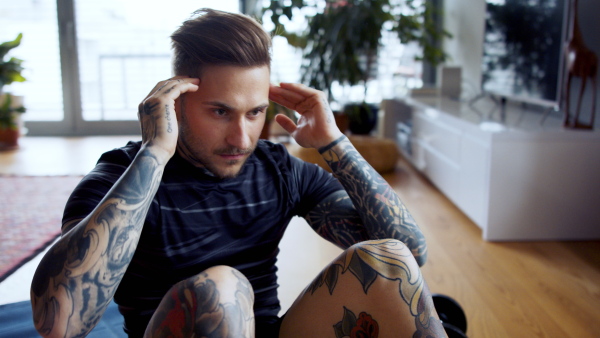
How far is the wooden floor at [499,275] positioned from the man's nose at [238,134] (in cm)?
104

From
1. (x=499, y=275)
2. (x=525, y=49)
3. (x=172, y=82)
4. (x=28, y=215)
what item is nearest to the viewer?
(x=172, y=82)

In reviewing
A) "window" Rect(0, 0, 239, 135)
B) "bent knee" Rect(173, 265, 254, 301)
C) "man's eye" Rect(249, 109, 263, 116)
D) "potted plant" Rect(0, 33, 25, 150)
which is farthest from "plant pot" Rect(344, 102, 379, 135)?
"bent knee" Rect(173, 265, 254, 301)

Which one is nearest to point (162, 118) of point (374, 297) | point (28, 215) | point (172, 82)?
point (172, 82)

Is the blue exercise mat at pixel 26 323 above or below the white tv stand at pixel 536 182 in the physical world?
below

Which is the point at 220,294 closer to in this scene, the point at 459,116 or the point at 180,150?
Answer: the point at 180,150

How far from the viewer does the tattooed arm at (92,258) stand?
940mm

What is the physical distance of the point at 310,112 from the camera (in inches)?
54.9

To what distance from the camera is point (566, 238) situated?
276 centimetres

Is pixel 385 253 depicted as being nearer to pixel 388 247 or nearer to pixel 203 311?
pixel 388 247


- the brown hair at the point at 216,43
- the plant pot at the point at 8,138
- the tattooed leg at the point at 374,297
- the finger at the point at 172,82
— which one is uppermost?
the brown hair at the point at 216,43

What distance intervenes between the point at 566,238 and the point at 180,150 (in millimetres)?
2202

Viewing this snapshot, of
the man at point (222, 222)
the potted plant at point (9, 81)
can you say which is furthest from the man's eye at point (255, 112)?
the potted plant at point (9, 81)

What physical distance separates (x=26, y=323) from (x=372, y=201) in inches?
41.7

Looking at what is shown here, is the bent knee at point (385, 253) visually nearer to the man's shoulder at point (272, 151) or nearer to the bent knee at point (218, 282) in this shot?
the bent knee at point (218, 282)
